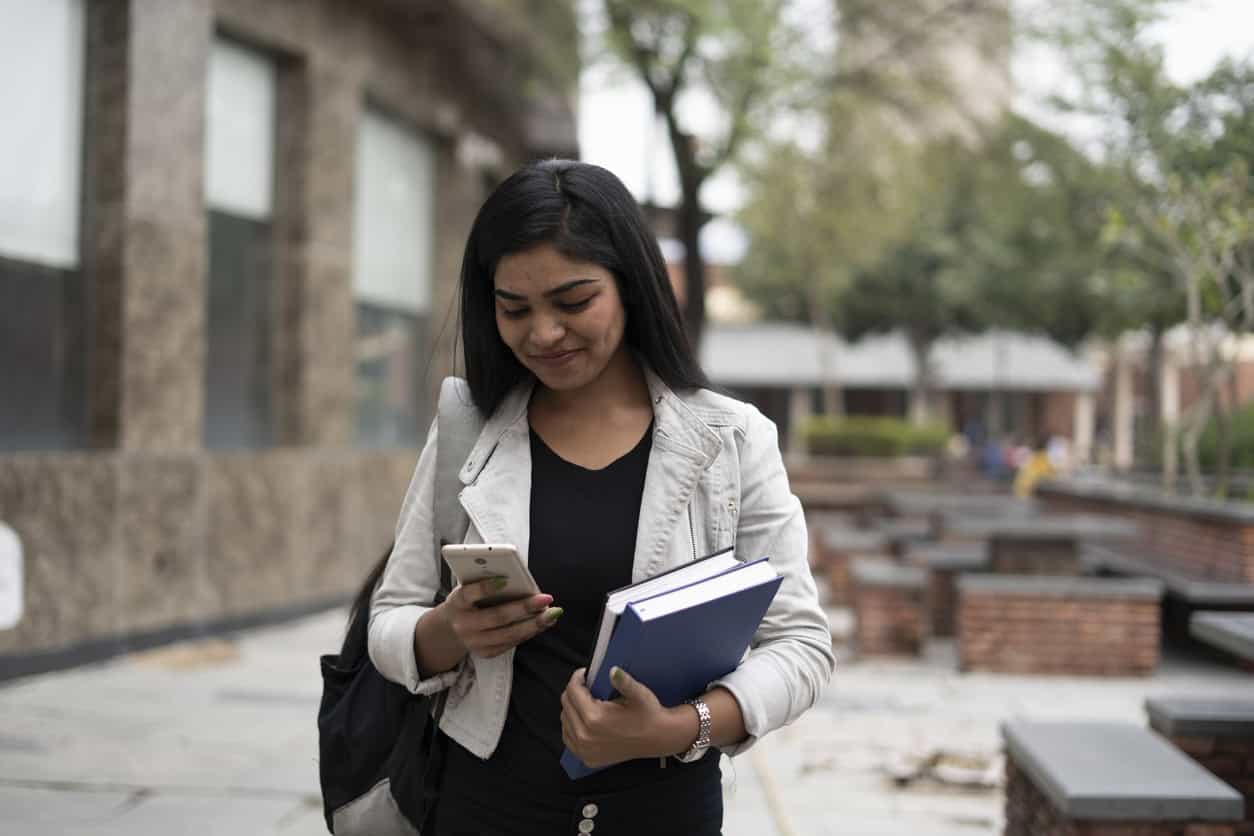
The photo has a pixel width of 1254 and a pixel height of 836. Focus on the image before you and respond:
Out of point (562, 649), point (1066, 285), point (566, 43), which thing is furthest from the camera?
point (1066, 285)

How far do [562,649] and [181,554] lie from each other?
762 cm

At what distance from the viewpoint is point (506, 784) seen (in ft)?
6.64

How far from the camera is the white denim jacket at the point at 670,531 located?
1.96m

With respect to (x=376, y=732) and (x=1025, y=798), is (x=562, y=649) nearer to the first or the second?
(x=376, y=732)

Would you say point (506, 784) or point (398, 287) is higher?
point (398, 287)

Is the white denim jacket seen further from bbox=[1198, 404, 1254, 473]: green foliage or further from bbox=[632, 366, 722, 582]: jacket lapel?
bbox=[1198, 404, 1254, 473]: green foliage

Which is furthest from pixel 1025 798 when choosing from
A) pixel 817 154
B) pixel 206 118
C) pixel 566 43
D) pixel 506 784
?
pixel 817 154

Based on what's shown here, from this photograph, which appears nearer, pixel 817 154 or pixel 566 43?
pixel 566 43

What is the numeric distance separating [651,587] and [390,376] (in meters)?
11.2

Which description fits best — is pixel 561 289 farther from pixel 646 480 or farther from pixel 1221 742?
pixel 1221 742

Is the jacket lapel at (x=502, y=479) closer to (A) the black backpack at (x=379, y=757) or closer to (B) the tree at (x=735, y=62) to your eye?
(A) the black backpack at (x=379, y=757)

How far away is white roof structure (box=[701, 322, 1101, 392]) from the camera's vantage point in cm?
4591

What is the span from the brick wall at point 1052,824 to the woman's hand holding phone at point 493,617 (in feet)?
7.73

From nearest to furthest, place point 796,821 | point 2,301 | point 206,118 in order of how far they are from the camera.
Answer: point 796,821, point 2,301, point 206,118
